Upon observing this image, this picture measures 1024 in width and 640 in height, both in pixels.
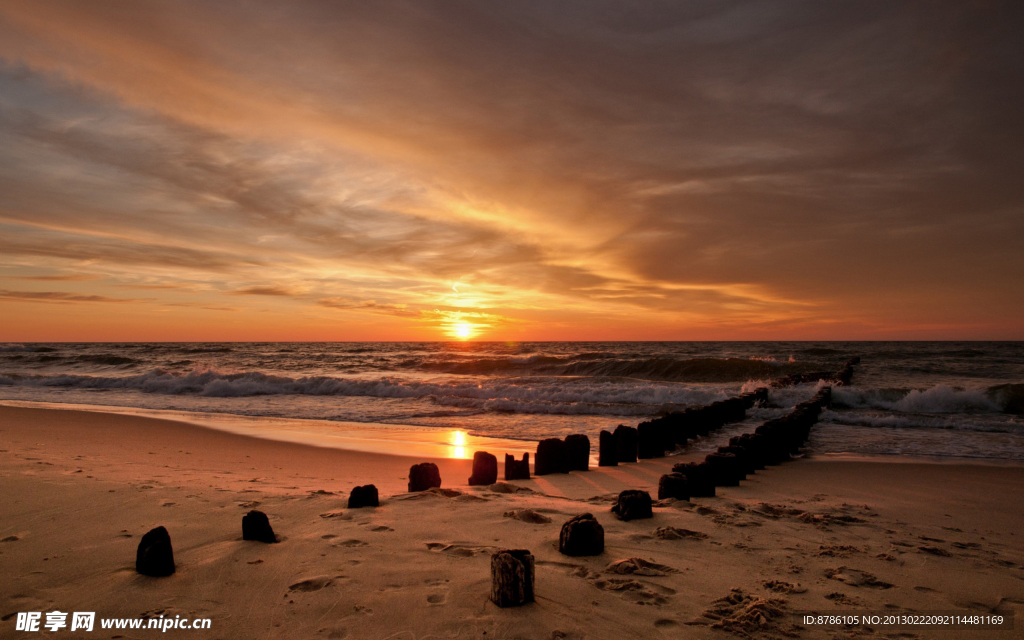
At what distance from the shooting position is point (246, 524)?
11.3ft

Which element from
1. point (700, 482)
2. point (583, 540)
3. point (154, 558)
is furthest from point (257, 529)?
point (700, 482)

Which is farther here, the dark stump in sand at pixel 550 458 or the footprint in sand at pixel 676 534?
the dark stump in sand at pixel 550 458

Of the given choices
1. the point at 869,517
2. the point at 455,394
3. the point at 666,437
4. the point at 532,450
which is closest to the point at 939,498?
the point at 869,517

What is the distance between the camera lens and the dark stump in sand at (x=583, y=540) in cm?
324

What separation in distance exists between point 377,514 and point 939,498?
5.65 m

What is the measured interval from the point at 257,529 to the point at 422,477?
187 centimetres

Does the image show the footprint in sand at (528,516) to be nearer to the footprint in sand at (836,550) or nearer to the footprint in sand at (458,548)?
the footprint in sand at (458,548)

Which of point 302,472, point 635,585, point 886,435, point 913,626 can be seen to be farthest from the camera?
point 886,435

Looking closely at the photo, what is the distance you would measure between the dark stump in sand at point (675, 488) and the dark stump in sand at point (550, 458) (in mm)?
1802

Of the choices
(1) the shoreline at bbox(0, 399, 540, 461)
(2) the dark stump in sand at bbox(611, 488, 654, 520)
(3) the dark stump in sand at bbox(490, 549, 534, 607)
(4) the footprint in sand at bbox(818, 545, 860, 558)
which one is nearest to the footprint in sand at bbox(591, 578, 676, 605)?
(3) the dark stump in sand at bbox(490, 549, 534, 607)

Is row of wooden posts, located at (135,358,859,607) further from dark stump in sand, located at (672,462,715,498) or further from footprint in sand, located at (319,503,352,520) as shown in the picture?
footprint in sand, located at (319,503,352,520)

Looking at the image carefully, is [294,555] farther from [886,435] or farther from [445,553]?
[886,435]

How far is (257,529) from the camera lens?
134 inches

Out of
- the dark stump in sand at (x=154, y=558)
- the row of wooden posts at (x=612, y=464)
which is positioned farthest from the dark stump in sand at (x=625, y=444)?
the dark stump in sand at (x=154, y=558)
